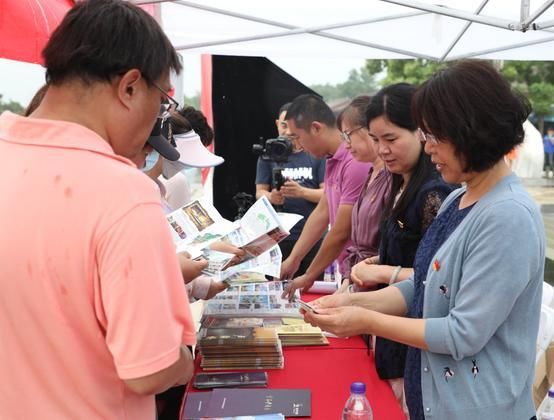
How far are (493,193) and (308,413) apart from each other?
72cm

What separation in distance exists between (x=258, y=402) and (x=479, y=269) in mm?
709

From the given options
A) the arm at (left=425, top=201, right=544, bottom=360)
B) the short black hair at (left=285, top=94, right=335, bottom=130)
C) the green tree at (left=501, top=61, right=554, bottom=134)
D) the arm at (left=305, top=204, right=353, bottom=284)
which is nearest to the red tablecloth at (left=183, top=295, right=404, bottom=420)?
the arm at (left=425, top=201, right=544, bottom=360)

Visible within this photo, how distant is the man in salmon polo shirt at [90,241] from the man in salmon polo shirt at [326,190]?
1.58 metres

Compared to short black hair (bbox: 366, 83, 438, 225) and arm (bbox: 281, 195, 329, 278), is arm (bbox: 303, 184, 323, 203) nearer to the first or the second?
arm (bbox: 281, 195, 329, 278)

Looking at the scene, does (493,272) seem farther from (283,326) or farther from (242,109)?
(242,109)

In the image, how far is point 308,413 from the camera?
1.50m

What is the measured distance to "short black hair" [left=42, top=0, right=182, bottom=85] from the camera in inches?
33.8

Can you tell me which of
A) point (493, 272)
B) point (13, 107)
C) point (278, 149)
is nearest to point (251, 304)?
point (493, 272)

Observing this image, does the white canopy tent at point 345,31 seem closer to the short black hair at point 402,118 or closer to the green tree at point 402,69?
the short black hair at point 402,118

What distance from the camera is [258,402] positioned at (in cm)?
156

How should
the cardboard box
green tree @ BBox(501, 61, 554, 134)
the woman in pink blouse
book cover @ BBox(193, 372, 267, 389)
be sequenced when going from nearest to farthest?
book cover @ BBox(193, 372, 267, 389) < the woman in pink blouse < the cardboard box < green tree @ BBox(501, 61, 554, 134)

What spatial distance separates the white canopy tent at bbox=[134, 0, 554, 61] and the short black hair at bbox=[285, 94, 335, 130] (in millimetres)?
814

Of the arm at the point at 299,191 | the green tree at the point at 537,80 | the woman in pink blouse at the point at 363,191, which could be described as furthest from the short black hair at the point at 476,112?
the green tree at the point at 537,80

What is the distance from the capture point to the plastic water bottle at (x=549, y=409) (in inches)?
67.2
